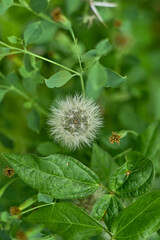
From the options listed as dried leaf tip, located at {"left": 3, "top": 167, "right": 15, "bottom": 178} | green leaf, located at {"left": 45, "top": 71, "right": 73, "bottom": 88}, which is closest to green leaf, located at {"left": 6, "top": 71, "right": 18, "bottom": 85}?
green leaf, located at {"left": 45, "top": 71, "right": 73, "bottom": 88}

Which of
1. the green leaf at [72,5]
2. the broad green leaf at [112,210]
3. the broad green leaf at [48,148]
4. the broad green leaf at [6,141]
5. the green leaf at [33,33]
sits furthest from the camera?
the green leaf at [72,5]

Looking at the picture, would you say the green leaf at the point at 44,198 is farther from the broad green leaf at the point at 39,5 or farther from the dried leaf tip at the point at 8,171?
the broad green leaf at the point at 39,5

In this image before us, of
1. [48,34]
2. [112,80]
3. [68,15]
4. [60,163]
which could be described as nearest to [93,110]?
[112,80]

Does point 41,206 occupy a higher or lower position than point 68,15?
lower

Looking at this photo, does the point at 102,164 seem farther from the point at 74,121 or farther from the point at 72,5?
the point at 72,5

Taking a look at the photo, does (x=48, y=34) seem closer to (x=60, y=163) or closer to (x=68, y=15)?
(x=68, y=15)

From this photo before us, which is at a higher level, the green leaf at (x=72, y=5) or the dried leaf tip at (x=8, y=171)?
the green leaf at (x=72, y=5)

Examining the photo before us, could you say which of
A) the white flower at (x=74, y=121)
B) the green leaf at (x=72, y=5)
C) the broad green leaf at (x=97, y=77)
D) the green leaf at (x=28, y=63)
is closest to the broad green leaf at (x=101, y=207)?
the white flower at (x=74, y=121)
